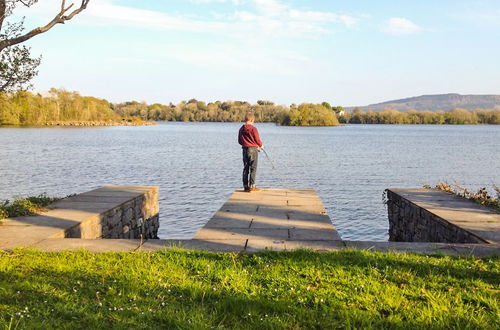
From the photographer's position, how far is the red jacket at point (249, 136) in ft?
33.6

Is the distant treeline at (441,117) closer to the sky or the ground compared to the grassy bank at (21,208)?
closer to the sky

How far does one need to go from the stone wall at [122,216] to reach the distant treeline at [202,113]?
41.4 m

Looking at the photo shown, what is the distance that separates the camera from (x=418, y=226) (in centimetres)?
835

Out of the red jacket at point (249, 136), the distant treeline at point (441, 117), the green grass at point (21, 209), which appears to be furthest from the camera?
the distant treeline at point (441, 117)

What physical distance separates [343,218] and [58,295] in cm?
1085

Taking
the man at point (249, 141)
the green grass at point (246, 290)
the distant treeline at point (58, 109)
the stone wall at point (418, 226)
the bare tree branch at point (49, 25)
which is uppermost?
the distant treeline at point (58, 109)

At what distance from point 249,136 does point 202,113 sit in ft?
569

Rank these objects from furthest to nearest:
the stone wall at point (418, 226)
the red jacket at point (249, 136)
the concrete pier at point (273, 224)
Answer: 1. the red jacket at point (249, 136)
2. the stone wall at point (418, 226)
3. the concrete pier at point (273, 224)

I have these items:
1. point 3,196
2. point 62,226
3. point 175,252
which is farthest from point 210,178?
point 175,252

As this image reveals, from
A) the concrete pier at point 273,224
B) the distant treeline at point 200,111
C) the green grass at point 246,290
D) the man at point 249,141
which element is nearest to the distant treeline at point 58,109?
the distant treeline at point 200,111

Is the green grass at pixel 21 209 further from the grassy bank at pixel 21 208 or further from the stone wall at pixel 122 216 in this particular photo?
the stone wall at pixel 122 216

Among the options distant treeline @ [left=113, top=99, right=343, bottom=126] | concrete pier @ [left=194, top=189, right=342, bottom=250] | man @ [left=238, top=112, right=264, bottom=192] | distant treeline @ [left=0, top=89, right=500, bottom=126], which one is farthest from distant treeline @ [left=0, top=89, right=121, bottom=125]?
concrete pier @ [left=194, top=189, right=342, bottom=250]

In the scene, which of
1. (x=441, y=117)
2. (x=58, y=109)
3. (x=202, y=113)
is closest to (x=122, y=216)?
(x=58, y=109)

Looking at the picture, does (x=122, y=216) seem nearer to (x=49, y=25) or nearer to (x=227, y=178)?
(x=49, y=25)
